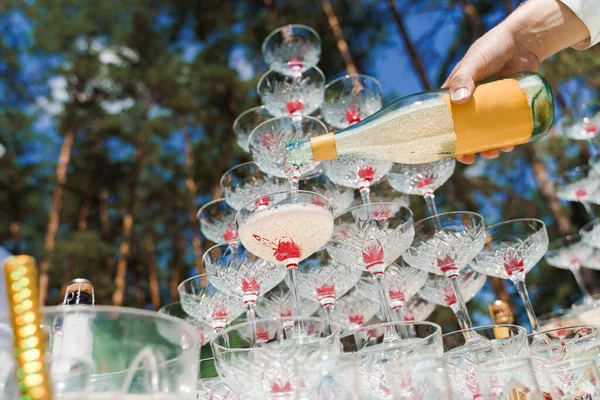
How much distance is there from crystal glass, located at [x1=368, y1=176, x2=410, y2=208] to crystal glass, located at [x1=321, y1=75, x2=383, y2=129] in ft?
0.50

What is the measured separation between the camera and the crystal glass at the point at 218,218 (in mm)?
1149

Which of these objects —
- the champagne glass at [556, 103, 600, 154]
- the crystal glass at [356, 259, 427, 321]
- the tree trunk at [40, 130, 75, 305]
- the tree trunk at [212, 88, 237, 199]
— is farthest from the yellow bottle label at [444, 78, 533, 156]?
the tree trunk at [212, 88, 237, 199]

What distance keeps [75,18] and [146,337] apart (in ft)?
25.4

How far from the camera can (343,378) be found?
55 centimetres

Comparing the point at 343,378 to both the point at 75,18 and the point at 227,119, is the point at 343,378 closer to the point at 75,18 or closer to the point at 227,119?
the point at 227,119

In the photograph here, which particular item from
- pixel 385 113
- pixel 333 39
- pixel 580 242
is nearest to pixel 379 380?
pixel 385 113

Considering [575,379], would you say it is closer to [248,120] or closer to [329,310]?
[329,310]

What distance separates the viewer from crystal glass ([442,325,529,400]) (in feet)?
2.19

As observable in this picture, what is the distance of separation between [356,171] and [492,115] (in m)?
0.27

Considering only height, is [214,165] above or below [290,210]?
above

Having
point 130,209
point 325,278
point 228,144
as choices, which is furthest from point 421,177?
point 130,209

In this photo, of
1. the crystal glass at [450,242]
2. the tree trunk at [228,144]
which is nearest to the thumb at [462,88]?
the crystal glass at [450,242]

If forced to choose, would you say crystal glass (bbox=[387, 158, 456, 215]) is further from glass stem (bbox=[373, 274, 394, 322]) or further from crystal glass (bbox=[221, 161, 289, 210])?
glass stem (bbox=[373, 274, 394, 322])

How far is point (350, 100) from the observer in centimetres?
126
